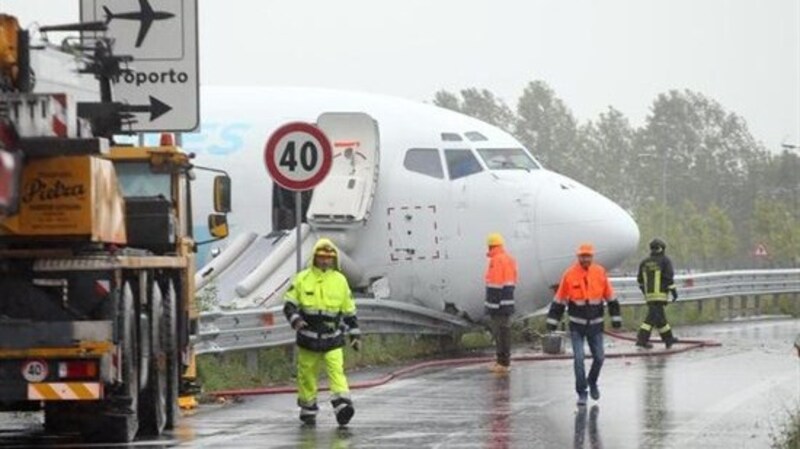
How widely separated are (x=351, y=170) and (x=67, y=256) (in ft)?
44.3

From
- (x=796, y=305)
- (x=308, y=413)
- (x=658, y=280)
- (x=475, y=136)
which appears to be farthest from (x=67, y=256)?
(x=796, y=305)

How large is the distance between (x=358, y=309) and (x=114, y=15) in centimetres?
714

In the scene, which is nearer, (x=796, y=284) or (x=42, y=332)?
(x=42, y=332)

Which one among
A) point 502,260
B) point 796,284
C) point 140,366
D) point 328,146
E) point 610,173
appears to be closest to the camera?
point 140,366

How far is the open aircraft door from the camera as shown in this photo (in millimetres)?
29938

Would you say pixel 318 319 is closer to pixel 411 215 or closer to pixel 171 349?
pixel 171 349

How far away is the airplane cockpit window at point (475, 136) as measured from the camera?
31.2 metres

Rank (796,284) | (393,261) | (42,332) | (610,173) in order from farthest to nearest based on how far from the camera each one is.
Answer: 1. (610,173)
2. (796,284)
3. (393,261)
4. (42,332)

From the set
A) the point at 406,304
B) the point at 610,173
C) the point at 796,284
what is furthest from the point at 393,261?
the point at 610,173

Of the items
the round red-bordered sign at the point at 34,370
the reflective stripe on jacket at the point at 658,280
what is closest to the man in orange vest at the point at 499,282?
the reflective stripe on jacket at the point at 658,280

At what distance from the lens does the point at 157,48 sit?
864 inches

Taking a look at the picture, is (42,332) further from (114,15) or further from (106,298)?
(114,15)

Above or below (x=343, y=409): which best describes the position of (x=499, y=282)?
above

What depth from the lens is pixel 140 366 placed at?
1814cm
